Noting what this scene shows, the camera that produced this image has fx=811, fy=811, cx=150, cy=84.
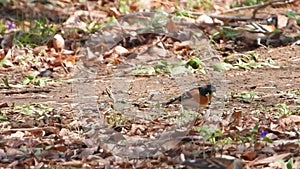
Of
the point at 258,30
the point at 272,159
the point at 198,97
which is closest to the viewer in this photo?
the point at 272,159

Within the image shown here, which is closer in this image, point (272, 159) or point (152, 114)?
point (272, 159)

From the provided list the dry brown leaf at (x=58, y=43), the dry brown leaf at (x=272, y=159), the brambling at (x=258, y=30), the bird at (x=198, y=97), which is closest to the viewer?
the dry brown leaf at (x=272, y=159)

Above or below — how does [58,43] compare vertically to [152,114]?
above

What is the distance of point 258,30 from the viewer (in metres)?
6.84

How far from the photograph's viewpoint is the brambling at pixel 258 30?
22.1 ft

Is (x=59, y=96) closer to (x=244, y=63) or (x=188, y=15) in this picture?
(x=244, y=63)

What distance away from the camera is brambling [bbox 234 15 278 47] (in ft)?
22.1

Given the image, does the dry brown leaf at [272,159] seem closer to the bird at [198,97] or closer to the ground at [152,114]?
the ground at [152,114]

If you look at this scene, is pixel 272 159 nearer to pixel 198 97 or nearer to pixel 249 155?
pixel 249 155

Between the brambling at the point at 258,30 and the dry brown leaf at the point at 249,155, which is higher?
the brambling at the point at 258,30

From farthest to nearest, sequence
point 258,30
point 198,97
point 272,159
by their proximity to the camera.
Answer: point 258,30
point 198,97
point 272,159

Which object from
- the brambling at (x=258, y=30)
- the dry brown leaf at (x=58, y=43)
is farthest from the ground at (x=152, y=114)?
the dry brown leaf at (x=58, y=43)

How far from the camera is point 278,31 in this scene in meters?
6.77

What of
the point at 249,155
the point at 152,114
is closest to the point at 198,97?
the point at 152,114
